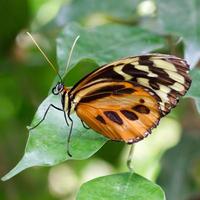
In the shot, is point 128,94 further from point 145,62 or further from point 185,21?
point 185,21

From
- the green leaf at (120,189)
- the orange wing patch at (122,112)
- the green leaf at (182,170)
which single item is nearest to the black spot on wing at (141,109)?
the orange wing patch at (122,112)

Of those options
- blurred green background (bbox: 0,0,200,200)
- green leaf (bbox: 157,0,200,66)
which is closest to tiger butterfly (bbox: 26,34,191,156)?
green leaf (bbox: 157,0,200,66)

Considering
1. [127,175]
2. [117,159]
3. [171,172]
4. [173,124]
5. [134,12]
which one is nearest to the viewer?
[127,175]

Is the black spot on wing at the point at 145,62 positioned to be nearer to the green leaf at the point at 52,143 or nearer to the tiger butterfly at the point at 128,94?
the tiger butterfly at the point at 128,94

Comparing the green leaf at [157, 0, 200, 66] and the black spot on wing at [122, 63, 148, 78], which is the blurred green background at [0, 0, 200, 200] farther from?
the black spot on wing at [122, 63, 148, 78]

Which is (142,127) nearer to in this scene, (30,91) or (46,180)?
(30,91)

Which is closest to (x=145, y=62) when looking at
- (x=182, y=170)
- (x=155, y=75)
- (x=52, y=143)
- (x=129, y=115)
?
(x=155, y=75)

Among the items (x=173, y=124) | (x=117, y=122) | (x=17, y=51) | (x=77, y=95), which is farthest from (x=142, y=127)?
(x=173, y=124)
